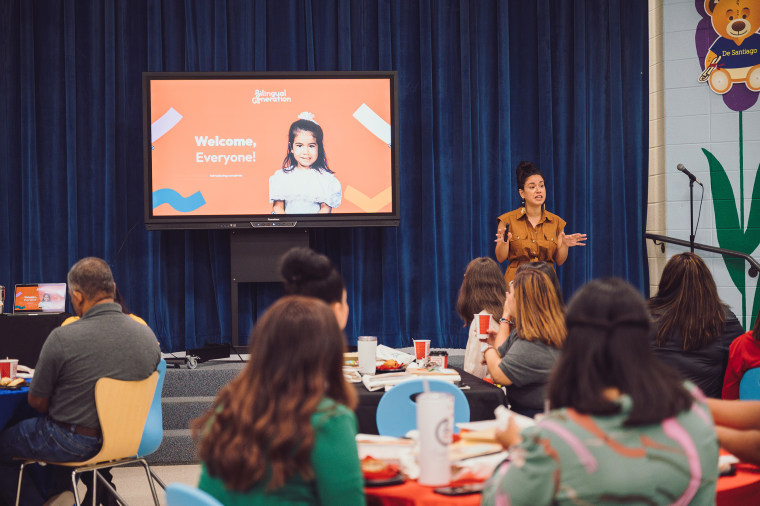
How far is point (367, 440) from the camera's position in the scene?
2.00 metres

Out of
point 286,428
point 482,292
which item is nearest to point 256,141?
point 482,292

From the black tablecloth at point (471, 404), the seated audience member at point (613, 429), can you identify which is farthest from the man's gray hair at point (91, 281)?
the seated audience member at point (613, 429)

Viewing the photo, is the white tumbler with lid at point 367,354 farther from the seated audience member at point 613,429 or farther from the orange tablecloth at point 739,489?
the seated audience member at point 613,429

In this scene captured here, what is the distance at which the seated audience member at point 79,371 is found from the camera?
2.93m

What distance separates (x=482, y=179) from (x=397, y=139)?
3.05 feet

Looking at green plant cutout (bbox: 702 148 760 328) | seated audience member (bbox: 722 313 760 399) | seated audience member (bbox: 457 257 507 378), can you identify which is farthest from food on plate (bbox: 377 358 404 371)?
green plant cutout (bbox: 702 148 760 328)

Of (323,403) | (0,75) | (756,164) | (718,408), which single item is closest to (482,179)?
(756,164)

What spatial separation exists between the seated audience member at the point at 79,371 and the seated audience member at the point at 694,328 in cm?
219

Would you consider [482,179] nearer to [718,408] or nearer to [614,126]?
[614,126]

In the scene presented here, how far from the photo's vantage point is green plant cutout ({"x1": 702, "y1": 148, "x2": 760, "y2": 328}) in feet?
18.7

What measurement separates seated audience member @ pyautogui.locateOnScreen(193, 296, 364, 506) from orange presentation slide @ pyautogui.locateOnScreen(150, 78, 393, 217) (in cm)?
424

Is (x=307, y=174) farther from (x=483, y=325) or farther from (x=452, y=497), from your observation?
(x=452, y=497)

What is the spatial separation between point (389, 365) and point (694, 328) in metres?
1.30

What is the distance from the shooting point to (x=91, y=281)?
121 inches
